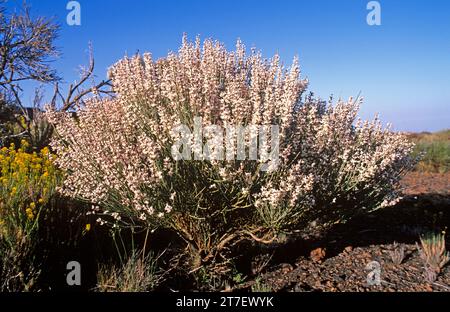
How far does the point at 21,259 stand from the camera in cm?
337

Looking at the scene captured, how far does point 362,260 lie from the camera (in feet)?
13.5

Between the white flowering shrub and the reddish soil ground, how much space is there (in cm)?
46

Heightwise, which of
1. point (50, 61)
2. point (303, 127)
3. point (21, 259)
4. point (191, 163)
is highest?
point (50, 61)

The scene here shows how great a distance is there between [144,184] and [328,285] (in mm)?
1931

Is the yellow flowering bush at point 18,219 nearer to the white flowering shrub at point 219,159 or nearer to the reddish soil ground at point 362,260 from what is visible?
the white flowering shrub at point 219,159


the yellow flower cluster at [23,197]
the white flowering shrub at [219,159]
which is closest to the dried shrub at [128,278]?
the white flowering shrub at [219,159]

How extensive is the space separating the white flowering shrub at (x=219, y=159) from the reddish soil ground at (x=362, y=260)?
456 mm

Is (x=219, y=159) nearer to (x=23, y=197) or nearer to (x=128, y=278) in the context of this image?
(x=128, y=278)

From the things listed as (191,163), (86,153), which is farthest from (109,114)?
(191,163)

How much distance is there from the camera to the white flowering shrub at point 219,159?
3223mm

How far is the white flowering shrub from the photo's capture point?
10.6ft
